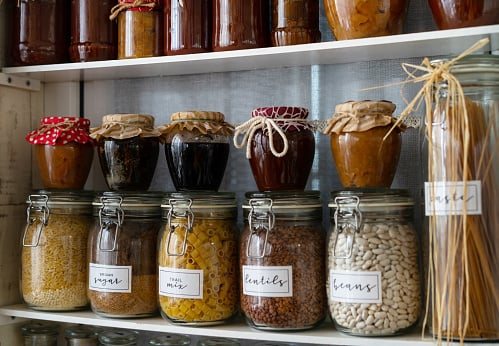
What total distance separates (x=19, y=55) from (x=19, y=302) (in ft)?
1.95

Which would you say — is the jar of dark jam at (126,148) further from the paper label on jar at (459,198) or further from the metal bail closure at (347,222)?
the paper label on jar at (459,198)

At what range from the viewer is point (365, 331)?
1.14 m

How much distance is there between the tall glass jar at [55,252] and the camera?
1.39 metres

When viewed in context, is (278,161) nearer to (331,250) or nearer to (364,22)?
(331,250)

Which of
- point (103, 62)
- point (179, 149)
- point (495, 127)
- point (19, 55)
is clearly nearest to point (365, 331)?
point (495, 127)

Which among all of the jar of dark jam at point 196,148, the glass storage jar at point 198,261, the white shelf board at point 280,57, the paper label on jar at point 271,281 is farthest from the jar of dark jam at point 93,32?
the paper label on jar at point 271,281

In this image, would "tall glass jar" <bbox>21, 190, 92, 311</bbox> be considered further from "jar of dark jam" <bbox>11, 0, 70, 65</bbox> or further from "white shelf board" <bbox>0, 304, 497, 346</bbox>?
"jar of dark jam" <bbox>11, 0, 70, 65</bbox>

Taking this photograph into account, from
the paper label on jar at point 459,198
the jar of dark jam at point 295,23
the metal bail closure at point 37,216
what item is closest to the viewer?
the paper label on jar at point 459,198

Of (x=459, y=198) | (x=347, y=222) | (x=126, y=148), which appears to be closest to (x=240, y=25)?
(x=126, y=148)

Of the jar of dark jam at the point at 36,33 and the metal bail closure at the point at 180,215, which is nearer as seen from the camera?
the metal bail closure at the point at 180,215

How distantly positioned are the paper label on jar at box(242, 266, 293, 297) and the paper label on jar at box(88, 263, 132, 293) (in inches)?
10.8

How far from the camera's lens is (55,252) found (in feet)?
4.58

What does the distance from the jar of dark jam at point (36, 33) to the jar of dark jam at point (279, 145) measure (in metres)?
0.54

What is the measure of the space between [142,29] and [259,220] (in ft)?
1.70
